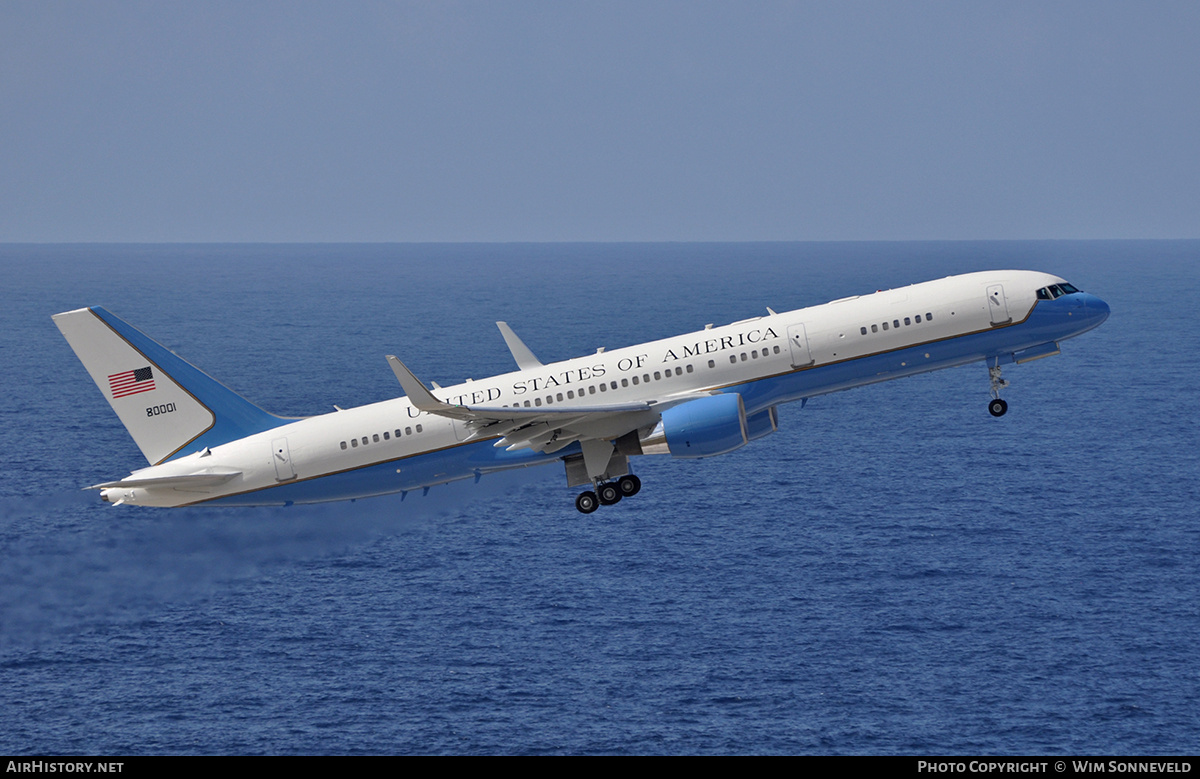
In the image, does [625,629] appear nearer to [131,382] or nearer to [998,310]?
[131,382]

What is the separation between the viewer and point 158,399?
208ft

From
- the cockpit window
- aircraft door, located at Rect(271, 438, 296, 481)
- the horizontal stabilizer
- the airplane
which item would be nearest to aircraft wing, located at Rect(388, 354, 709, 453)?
the airplane

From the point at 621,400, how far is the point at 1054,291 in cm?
2085

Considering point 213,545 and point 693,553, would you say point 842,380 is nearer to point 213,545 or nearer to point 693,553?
point 213,545

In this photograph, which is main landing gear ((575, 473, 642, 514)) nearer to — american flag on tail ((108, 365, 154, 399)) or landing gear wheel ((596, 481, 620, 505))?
landing gear wheel ((596, 481, 620, 505))

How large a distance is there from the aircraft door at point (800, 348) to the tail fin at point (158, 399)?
26908 millimetres

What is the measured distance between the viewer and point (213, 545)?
315ft

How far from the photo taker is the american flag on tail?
63.3 meters

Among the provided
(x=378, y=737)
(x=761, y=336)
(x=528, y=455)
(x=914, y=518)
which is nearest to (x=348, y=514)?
(x=378, y=737)

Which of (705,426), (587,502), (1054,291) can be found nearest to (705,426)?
(705,426)

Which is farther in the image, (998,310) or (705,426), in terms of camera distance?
(998,310)

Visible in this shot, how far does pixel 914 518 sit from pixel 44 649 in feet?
356

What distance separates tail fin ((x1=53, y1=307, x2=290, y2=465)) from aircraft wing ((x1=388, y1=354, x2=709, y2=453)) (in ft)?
42.7

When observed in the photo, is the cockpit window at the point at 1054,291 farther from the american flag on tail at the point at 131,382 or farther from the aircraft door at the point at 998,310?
the american flag on tail at the point at 131,382
